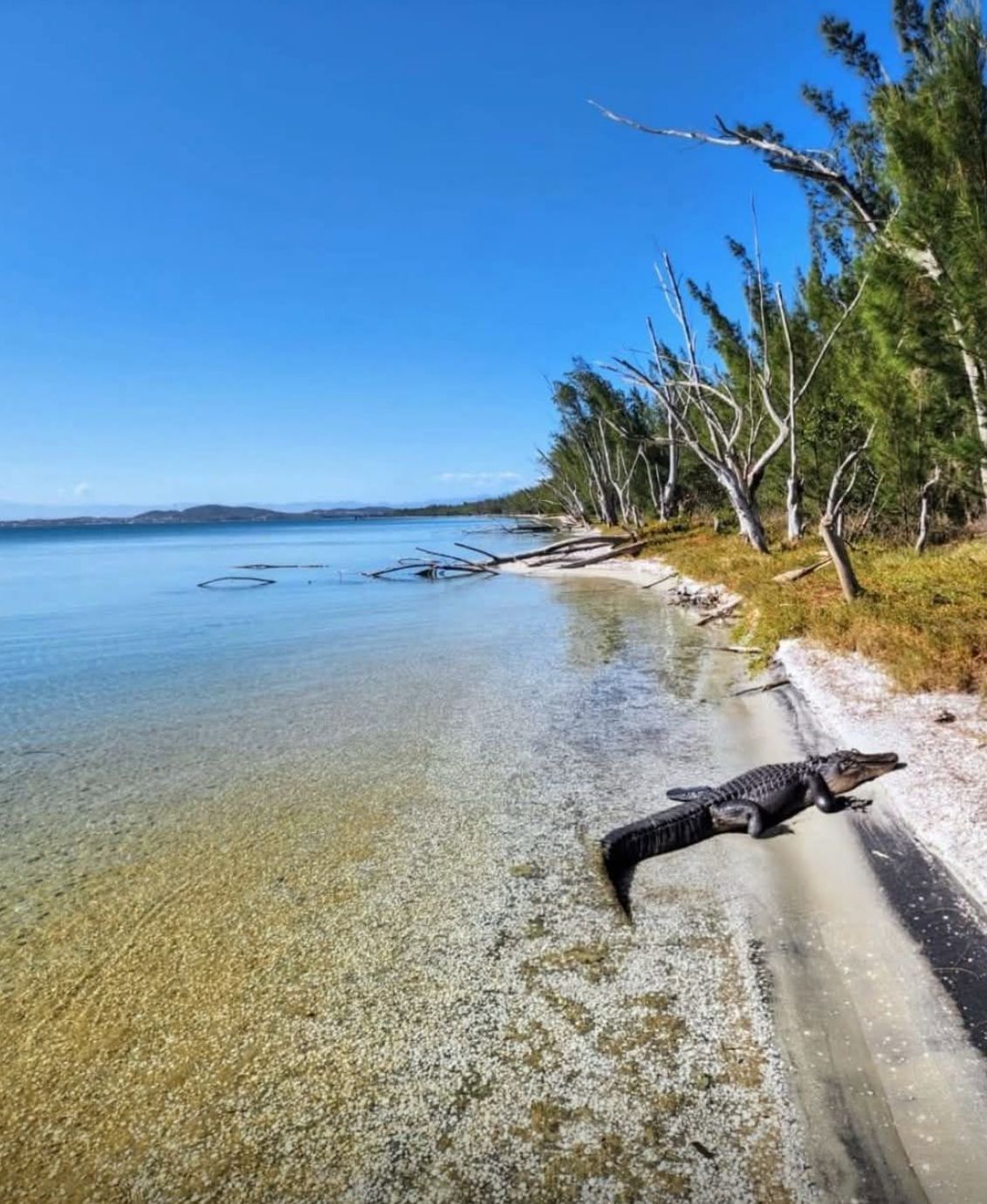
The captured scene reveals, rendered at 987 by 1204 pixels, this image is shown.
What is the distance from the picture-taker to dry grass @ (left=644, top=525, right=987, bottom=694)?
7152 millimetres

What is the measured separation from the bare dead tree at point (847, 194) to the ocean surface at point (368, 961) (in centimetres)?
562

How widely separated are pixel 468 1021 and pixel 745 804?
9.14 feet

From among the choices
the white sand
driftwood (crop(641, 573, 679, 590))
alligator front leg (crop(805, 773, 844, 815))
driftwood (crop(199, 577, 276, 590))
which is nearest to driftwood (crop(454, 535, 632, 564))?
driftwood (crop(199, 577, 276, 590))

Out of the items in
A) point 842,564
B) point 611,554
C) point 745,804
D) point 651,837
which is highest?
point 842,564

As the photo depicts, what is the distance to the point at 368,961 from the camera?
159 inches

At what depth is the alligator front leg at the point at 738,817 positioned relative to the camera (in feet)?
17.1

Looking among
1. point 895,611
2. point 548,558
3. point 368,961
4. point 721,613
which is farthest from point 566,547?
point 368,961

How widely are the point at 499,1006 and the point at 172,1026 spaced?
5.40ft

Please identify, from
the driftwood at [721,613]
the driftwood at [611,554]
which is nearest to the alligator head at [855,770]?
the driftwood at [721,613]

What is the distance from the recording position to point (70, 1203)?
8.70 ft

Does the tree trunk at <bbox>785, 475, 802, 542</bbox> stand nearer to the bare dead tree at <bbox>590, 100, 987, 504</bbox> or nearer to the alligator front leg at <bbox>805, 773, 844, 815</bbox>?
the bare dead tree at <bbox>590, 100, 987, 504</bbox>

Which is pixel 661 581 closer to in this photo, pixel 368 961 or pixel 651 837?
pixel 651 837

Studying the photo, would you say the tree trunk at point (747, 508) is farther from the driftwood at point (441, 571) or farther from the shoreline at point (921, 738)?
the driftwood at point (441, 571)

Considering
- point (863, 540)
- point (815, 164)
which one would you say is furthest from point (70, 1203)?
point (863, 540)
